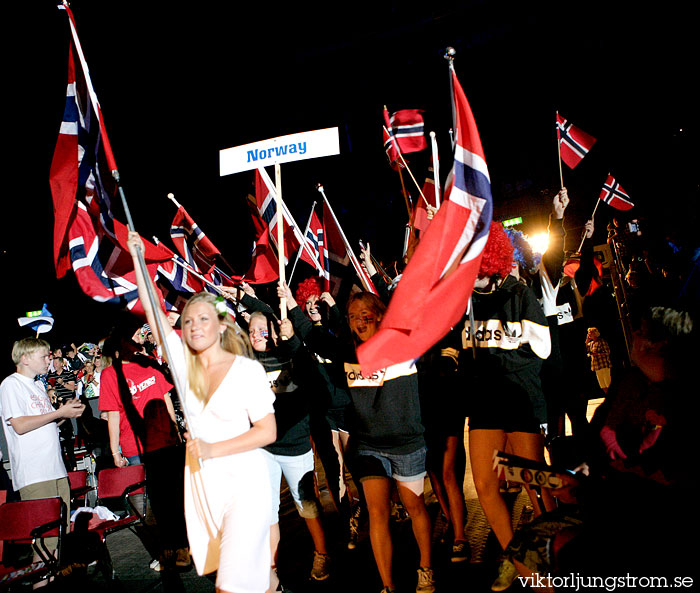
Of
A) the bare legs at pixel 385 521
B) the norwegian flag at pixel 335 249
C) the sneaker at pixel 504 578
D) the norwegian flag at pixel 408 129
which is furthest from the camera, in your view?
the norwegian flag at pixel 335 249

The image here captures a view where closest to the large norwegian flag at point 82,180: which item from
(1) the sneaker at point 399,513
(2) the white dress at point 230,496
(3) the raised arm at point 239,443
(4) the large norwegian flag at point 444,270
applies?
(2) the white dress at point 230,496

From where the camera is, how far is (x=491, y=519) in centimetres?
365

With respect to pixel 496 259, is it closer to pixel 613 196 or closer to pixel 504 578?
pixel 504 578

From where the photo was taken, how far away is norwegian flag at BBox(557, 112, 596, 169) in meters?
6.95

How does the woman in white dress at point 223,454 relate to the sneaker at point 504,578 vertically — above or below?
above

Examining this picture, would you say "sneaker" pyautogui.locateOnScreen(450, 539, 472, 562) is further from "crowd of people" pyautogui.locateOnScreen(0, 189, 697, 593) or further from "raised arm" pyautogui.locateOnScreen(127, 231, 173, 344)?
"raised arm" pyautogui.locateOnScreen(127, 231, 173, 344)

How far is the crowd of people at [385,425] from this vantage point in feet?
7.71

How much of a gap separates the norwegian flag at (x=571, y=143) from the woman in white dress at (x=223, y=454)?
20.0 feet

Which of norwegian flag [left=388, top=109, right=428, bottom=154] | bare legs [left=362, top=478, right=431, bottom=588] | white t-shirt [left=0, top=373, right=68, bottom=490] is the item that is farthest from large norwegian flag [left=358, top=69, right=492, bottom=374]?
white t-shirt [left=0, top=373, right=68, bottom=490]

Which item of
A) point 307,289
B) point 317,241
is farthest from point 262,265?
point 317,241

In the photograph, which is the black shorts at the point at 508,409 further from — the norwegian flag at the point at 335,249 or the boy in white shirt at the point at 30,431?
the boy in white shirt at the point at 30,431

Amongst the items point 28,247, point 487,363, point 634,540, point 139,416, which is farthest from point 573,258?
point 28,247

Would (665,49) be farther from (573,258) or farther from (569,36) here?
(573,258)

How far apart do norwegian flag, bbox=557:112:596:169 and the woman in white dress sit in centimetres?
608
